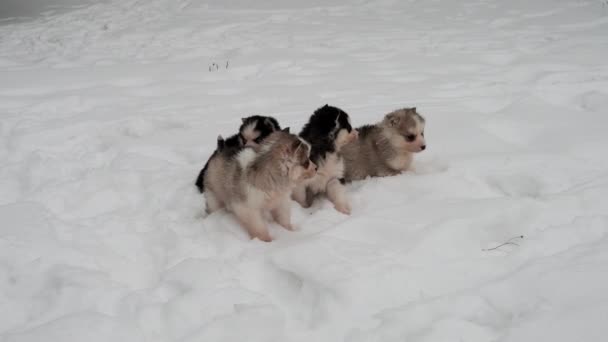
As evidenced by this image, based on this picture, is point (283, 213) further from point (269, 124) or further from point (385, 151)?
point (385, 151)

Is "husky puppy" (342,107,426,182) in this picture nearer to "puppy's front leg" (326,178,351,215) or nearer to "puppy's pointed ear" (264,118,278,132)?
"puppy's front leg" (326,178,351,215)

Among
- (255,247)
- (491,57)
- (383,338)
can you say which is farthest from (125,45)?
(383,338)

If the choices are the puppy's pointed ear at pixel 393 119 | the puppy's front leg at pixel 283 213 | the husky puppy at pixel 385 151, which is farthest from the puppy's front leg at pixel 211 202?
the puppy's pointed ear at pixel 393 119

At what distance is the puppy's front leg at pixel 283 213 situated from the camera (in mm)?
3855

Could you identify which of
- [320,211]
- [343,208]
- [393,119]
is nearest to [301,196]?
Answer: [320,211]

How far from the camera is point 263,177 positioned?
142 inches

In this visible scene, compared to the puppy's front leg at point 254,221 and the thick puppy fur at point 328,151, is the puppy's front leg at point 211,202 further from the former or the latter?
the thick puppy fur at point 328,151

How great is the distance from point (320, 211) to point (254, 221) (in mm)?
679

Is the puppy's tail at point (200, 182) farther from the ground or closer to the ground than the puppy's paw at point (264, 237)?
farther from the ground

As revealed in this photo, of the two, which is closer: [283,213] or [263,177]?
[263,177]

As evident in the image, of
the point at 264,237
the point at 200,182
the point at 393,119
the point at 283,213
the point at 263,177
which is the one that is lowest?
the point at 264,237

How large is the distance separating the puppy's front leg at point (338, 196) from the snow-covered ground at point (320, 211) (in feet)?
0.37

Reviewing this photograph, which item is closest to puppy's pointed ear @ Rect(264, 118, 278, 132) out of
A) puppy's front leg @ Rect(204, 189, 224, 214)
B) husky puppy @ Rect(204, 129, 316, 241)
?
husky puppy @ Rect(204, 129, 316, 241)

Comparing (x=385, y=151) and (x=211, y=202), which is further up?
(x=385, y=151)
